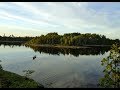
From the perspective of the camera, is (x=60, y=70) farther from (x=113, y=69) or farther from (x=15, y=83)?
(x=113, y=69)

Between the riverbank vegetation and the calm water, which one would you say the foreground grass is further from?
the calm water

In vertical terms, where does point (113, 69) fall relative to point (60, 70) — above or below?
above

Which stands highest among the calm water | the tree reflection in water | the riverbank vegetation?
the tree reflection in water

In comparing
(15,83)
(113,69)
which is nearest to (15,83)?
(15,83)

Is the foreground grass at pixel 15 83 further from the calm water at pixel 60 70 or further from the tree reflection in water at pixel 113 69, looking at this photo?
the tree reflection in water at pixel 113 69

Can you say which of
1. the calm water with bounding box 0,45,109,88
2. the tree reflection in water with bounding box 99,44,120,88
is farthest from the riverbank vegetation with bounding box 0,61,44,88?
the tree reflection in water with bounding box 99,44,120,88

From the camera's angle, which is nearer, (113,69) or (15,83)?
(113,69)

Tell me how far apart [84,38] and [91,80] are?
158525mm

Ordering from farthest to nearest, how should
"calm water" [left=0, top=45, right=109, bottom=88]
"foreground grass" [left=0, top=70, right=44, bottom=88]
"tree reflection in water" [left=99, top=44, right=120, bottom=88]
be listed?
"calm water" [left=0, top=45, right=109, bottom=88] < "foreground grass" [left=0, top=70, right=44, bottom=88] < "tree reflection in water" [left=99, top=44, right=120, bottom=88]

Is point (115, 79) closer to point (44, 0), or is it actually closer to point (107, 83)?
point (107, 83)

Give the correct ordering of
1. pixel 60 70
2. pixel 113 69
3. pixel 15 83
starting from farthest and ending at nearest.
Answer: pixel 60 70, pixel 15 83, pixel 113 69

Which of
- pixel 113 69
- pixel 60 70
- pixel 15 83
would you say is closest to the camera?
pixel 113 69

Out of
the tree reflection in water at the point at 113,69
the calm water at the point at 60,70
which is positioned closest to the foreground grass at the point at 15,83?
the calm water at the point at 60,70

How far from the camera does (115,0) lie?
414 centimetres
